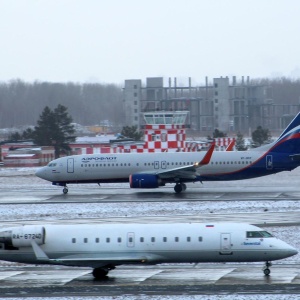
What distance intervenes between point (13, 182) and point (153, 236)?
136ft

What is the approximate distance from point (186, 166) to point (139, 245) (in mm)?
27695

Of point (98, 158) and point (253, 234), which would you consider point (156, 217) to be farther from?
point (253, 234)

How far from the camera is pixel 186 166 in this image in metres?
54.9

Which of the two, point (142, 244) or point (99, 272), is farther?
point (99, 272)

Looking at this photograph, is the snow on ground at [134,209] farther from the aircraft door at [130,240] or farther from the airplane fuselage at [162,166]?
the aircraft door at [130,240]

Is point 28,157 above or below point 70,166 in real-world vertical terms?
above

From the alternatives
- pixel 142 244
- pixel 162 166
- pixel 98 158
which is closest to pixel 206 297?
pixel 142 244

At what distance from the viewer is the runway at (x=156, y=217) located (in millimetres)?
25859

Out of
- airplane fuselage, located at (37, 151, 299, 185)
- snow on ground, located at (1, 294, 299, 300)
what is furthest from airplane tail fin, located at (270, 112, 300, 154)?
snow on ground, located at (1, 294, 299, 300)

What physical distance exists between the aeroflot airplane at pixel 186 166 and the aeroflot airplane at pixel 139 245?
26.6 m

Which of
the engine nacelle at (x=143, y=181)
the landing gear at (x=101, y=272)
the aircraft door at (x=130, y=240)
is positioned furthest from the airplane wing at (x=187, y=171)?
the aircraft door at (x=130, y=240)

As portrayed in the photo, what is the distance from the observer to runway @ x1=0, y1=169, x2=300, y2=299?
25.9m

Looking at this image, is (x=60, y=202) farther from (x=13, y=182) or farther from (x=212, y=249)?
(x=212, y=249)

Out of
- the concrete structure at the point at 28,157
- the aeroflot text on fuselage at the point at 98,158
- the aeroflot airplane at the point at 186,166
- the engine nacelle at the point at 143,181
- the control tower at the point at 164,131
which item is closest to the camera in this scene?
the engine nacelle at the point at 143,181
